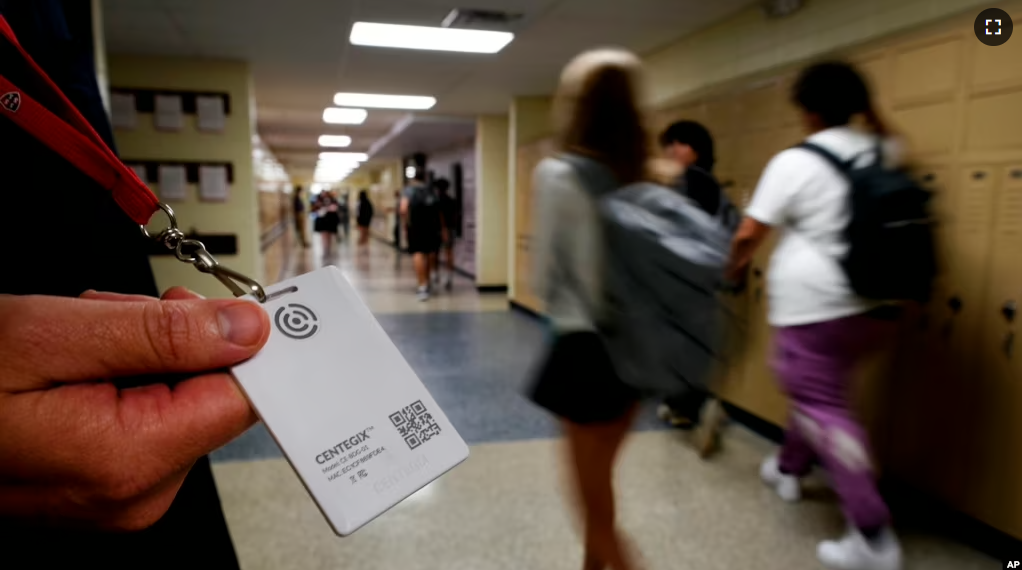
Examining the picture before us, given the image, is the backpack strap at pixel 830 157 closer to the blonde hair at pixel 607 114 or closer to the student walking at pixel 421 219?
the blonde hair at pixel 607 114

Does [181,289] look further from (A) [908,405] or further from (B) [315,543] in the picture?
(A) [908,405]

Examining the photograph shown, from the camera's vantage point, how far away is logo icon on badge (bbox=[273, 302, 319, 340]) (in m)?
0.43

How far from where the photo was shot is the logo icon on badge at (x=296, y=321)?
1.40ft

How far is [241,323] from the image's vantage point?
1.20ft

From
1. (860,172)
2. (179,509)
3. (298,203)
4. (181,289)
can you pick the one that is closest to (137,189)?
(181,289)

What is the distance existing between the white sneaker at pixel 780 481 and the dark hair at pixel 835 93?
4.54 feet

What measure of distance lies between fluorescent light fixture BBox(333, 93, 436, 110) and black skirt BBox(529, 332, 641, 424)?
557 centimetres

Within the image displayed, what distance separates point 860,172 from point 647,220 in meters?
0.89

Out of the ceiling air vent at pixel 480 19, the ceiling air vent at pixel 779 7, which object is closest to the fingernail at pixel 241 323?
the ceiling air vent at pixel 779 7

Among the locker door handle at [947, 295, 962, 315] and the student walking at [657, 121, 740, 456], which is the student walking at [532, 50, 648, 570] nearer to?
the student walking at [657, 121, 740, 456]

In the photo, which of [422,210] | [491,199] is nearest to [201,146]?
[422,210]

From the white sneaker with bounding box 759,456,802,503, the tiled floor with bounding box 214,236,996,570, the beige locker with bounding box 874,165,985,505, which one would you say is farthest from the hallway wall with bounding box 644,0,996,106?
the tiled floor with bounding box 214,236,996,570

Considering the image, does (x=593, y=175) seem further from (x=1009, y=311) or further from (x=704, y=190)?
(x=1009, y=311)

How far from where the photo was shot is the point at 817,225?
203 cm
